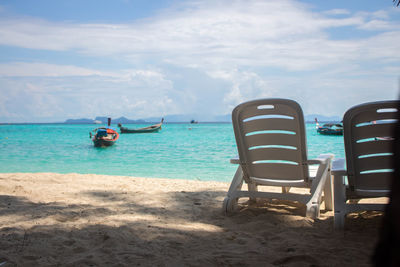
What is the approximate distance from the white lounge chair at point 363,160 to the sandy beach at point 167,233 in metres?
0.27

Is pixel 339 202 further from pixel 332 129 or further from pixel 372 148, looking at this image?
pixel 332 129

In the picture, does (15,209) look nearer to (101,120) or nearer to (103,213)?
(103,213)

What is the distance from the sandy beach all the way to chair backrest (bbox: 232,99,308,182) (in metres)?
0.45

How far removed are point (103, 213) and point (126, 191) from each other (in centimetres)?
134

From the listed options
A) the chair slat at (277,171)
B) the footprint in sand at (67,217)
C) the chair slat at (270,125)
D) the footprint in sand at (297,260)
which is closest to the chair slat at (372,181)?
the chair slat at (277,171)

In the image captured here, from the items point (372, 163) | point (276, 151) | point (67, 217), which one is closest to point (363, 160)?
point (372, 163)


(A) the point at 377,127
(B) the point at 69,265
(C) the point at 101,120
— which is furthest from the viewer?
(C) the point at 101,120

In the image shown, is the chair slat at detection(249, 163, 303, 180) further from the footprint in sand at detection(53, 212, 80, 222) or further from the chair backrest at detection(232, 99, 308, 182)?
the footprint in sand at detection(53, 212, 80, 222)

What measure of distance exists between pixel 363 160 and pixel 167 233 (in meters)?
1.72

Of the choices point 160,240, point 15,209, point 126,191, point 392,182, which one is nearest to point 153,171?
point 126,191

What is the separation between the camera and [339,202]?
312cm

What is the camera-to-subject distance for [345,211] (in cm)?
311

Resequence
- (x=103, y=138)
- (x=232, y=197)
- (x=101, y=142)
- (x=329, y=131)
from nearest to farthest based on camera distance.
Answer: (x=232, y=197) → (x=103, y=138) → (x=101, y=142) → (x=329, y=131)

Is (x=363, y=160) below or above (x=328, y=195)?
above
